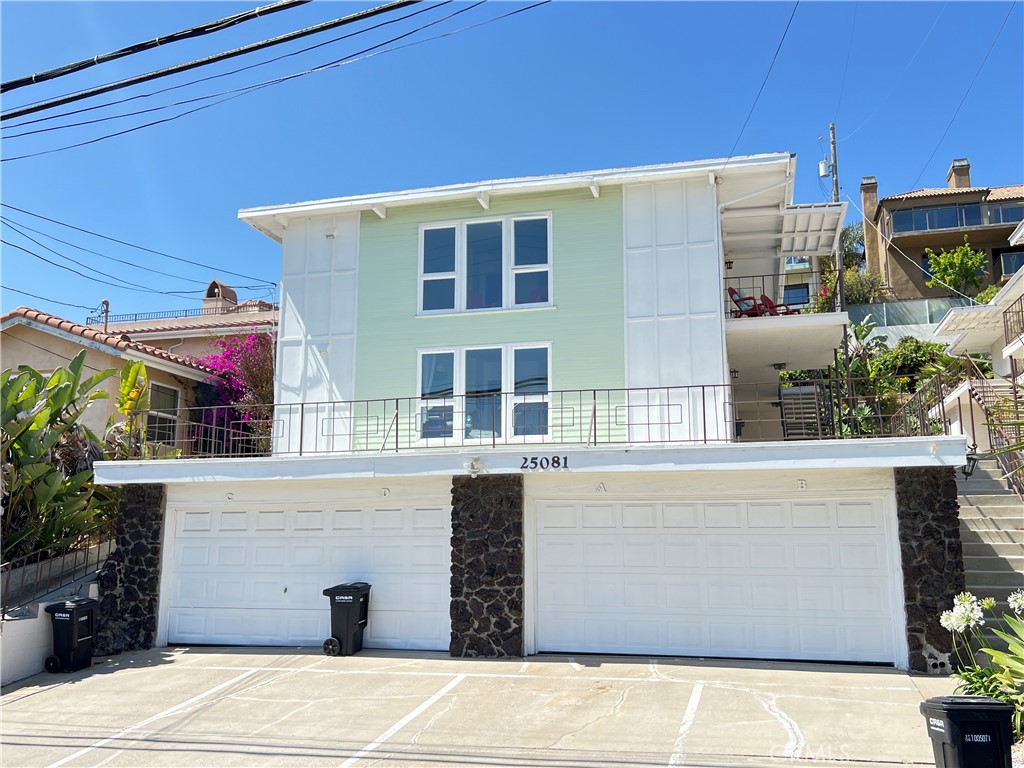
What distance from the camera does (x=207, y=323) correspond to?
26281mm

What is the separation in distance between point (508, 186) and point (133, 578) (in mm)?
9059

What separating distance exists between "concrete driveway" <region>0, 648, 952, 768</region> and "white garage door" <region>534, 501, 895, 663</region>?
41 cm

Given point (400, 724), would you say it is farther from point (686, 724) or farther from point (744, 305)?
point (744, 305)

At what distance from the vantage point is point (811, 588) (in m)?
10.8

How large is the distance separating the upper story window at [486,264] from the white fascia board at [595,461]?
3138mm

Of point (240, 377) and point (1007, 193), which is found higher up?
point (1007, 193)

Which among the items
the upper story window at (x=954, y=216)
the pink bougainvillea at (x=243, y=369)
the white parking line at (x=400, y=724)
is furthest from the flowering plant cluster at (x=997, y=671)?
the upper story window at (x=954, y=216)

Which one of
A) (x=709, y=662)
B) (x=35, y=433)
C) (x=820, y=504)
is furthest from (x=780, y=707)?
(x=35, y=433)

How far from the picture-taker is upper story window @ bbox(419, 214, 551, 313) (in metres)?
13.6

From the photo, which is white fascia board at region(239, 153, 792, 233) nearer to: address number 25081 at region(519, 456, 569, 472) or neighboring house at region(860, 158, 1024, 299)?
address number 25081 at region(519, 456, 569, 472)

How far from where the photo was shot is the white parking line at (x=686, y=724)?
7058 mm

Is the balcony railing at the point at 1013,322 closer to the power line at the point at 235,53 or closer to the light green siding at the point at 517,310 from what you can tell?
the light green siding at the point at 517,310

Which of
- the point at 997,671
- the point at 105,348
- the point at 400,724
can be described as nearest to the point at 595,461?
the point at 400,724

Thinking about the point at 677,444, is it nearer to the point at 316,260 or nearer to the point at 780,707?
the point at 780,707
